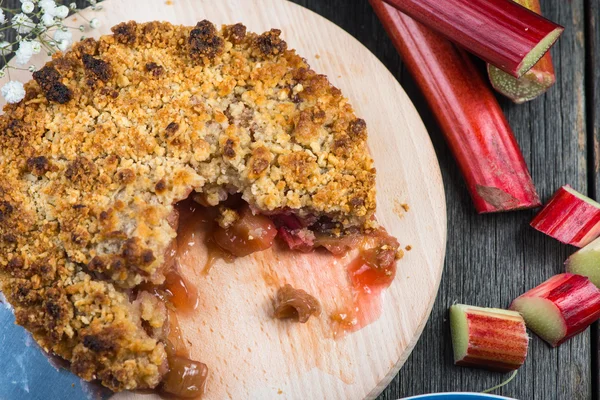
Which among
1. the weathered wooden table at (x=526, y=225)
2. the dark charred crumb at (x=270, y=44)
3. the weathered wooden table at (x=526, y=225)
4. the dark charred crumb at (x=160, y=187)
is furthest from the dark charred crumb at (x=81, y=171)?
the weathered wooden table at (x=526, y=225)

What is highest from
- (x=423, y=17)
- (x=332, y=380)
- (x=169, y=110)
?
(x=423, y=17)

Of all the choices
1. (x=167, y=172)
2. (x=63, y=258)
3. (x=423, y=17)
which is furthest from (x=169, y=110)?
(x=423, y=17)

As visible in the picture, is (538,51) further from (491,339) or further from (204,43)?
(204,43)

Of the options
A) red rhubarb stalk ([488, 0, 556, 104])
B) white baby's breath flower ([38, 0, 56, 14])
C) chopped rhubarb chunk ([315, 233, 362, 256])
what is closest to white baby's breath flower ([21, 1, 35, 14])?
white baby's breath flower ([38, 0, 56, 14])

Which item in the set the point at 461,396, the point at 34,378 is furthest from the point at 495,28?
the point at 34,378

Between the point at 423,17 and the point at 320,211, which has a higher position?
the point at 423,17

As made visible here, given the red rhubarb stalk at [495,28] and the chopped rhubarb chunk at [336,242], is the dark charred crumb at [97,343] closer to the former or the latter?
the chopped rhubarb chunk at [336,242]

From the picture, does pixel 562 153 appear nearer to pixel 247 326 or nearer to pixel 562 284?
pixel 562 284
